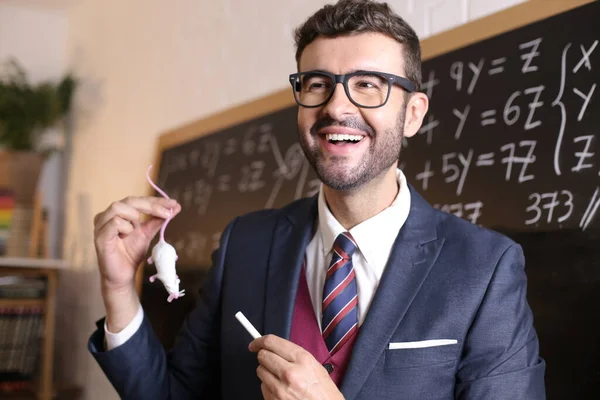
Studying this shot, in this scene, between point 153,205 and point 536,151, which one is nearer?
point 153,205

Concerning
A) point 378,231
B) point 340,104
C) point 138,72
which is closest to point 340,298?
point 378,231

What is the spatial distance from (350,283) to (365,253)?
78mm

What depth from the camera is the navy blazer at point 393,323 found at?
4.24 ft

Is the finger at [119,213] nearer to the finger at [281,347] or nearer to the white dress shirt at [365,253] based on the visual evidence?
the white dress shirt at [365,253]

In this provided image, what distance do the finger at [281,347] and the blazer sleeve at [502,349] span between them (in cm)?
34

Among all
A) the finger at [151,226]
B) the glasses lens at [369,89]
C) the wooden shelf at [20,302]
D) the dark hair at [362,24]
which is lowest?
the wooden shelf at [20,302]

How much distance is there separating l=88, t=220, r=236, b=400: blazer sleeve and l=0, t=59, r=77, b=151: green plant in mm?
3441

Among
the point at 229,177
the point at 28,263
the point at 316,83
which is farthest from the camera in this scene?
the point at 28,263

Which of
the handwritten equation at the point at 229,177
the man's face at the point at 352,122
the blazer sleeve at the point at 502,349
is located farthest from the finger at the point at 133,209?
the handwritten equation at the point at 229,177

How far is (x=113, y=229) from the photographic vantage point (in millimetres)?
1445

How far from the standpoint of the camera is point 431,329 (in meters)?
1.32

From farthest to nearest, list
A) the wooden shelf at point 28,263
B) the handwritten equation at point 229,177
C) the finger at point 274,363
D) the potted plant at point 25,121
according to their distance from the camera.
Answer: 1. the potted plant at point 25,121
2. the wooden shelf at point 28,263
3. the handwritten equation at point 229,177
4. the finger at point 274,363

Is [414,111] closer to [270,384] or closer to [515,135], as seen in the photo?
[515,135]

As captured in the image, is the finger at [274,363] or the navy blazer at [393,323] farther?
the navy blazer at [393,323]
